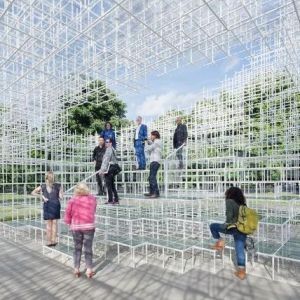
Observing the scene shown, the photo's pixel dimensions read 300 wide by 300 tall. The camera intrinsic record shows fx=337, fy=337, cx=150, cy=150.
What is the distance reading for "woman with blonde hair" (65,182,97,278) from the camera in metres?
5.77

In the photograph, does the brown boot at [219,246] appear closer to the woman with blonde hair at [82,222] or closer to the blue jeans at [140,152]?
the woman with blonde hair at [82,222]

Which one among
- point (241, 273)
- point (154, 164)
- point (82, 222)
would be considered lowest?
point (241, 273)

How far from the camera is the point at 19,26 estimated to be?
352 inches

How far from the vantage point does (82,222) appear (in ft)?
18.9

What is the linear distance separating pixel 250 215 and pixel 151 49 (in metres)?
6.43

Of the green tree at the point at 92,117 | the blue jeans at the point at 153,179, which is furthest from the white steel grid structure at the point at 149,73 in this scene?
the green tree at the point at 92,117

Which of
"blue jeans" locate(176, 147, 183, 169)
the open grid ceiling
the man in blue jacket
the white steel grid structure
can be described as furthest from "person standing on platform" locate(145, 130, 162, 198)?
the open grid ceiling

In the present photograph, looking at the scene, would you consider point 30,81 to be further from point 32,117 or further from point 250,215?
point 250,215

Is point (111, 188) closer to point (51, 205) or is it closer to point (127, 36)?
point (51, 205)

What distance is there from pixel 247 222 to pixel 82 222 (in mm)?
2757

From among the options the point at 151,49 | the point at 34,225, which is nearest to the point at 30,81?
the point at 151,49

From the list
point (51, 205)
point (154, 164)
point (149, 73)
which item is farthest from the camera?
point (149, 73)

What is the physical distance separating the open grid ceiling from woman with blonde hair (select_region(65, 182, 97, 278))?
3.93 m

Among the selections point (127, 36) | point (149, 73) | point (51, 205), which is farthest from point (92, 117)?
point (51, 205)
